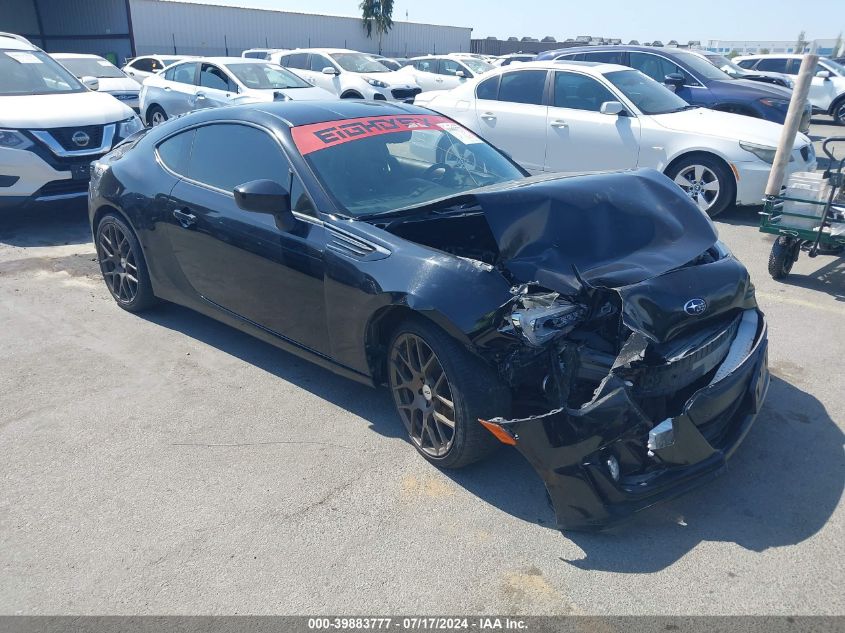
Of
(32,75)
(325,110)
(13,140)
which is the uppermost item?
(325,110)

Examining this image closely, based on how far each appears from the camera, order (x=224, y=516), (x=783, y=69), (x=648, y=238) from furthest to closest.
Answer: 1. (x=783, y=69)
2. (x=648, y=238)
3. (x=224, y=516)

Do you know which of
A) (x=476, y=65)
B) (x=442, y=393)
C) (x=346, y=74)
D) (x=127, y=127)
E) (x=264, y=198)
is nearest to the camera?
(x=442, y=393)

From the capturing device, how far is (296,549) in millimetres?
2939

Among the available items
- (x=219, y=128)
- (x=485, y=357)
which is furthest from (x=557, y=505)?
(x=219, y=128)

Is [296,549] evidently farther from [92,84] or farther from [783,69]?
[783,69]

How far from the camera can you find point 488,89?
9.16m

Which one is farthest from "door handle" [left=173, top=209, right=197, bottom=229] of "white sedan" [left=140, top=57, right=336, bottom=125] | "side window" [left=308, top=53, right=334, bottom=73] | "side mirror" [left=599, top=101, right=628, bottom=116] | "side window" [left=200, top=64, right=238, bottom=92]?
"side window" [left=308, top=53, right=334, bottom=73]

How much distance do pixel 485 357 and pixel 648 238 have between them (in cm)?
109

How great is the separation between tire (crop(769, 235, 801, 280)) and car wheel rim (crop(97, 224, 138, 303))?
517cm

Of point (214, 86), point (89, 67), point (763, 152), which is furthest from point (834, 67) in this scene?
point (89, 67)

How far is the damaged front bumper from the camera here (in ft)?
8.99

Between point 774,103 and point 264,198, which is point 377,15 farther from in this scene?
point 264,198

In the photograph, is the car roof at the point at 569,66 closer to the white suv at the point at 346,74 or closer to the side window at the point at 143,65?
Answer: the white suv at the point at 346,74

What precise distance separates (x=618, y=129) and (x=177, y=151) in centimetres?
533
